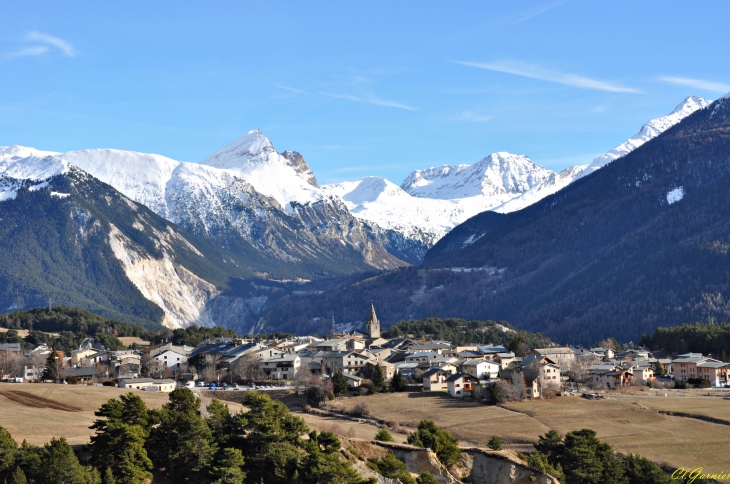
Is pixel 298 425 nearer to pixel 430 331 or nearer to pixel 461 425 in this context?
pixel 461 425

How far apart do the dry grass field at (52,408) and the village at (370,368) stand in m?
13.7

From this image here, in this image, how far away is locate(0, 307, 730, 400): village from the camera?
385 feet

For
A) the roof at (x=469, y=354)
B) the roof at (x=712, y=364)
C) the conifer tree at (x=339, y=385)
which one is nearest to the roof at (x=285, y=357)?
the conifer tree at (x=339, y=385)

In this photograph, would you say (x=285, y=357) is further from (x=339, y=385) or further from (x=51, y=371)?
(x=51, y=371)

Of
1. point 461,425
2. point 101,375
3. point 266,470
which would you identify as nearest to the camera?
point 266,470

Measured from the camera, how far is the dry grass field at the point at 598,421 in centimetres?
8388

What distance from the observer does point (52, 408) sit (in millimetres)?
92062

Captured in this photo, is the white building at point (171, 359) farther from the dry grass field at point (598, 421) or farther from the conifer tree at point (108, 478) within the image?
the conifer tree at point (108, 478)

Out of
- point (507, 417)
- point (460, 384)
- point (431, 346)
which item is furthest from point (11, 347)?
point (507, 417)

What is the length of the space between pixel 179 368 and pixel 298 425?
74157 mm

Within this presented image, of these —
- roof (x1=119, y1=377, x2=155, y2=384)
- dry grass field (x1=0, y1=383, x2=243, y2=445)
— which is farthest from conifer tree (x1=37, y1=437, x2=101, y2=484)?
roof (x1=119, y1=377, x2=155, y2=384)

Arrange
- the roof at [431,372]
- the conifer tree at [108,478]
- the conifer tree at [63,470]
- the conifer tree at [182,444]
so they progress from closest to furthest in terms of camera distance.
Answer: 1. the conifer tree at [63,470]
2. the conifer tree at [108,478]
3. the conifer tree at [182,444]
4. the roof at [431,372]

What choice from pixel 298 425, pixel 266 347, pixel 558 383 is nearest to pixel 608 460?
pixel 298 425

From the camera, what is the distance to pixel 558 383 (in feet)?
378
